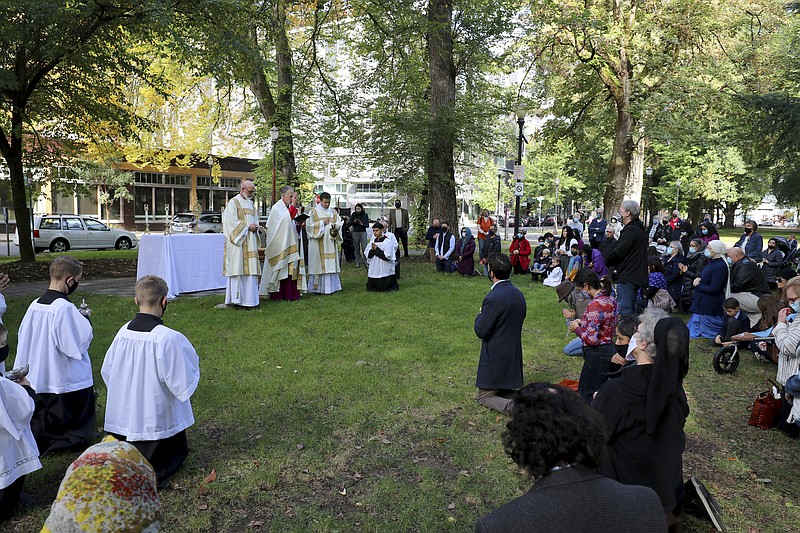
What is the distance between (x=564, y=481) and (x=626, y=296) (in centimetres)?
690

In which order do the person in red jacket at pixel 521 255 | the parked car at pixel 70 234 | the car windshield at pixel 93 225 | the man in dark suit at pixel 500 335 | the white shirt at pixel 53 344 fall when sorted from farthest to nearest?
the car windshield at pixel 93 225 → the parked car at pixel 70 234 → the person in red jacket at pixel 521 255 → the man in dark suit at pixel 500 335 → the white shirt at pixel 53 344

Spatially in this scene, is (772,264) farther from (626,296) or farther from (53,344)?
(53,344)

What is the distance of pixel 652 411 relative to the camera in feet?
9.89

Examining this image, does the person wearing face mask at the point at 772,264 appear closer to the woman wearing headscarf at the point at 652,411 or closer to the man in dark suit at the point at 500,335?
the man in dark suit at the point at 500,335

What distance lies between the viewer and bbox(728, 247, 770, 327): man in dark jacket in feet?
27.6

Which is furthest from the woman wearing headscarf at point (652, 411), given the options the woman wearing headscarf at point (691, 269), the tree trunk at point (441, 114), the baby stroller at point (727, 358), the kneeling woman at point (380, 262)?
the tree trunk at point (441, 114)

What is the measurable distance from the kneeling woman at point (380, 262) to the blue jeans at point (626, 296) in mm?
5180

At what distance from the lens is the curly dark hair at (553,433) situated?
6.06 feet

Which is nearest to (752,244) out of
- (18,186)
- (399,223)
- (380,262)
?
(380,262)

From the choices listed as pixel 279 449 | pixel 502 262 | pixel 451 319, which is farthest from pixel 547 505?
pixel 451 319

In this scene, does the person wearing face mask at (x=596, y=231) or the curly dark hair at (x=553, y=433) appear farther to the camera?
the person wearing face mask at (x=596, y=231)

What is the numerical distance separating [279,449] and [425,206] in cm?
1770

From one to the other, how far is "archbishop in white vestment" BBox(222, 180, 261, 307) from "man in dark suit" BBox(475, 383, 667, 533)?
29.1 ft

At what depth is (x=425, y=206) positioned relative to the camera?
2189 centimetres
